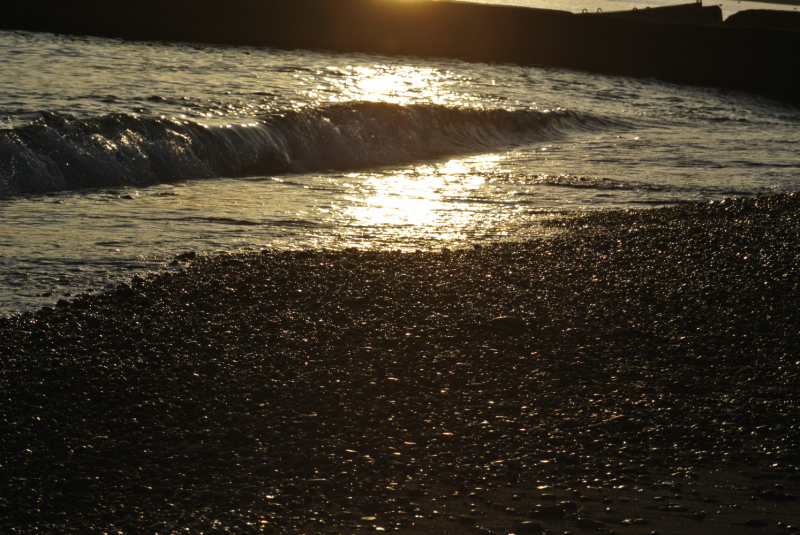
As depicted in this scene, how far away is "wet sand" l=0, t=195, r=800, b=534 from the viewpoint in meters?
3.30

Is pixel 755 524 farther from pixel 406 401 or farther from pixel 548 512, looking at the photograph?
pixel 406 401

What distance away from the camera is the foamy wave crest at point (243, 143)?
10.3 meters

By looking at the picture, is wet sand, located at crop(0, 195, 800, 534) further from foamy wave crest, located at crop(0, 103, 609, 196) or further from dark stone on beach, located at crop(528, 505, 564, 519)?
foamy wave crest, located at crop(0, 103, 609, 196)

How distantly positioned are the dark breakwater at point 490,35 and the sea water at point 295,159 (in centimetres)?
617

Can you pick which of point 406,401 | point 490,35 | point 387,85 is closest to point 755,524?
point 406,401

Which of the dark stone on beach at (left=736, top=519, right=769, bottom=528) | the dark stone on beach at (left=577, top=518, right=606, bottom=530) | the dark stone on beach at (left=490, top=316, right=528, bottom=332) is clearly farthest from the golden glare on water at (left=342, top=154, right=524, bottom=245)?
the dark stone on beach at (left=736, top=519, right=769, bottom=528)

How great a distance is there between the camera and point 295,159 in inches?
499

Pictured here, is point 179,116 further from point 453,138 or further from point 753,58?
point 753,58

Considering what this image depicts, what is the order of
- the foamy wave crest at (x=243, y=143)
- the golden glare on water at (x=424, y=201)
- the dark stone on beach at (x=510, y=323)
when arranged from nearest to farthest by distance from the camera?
the dark stone on beach at (x=510, y=323)
the golden glare on water at (x=424, y=201)
the foamy wave crest at (x=243, y=143)

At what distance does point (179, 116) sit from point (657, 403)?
10759 millimetres

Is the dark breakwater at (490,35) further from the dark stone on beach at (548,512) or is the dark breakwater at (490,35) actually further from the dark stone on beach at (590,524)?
the dark stone on beach at (590,524)

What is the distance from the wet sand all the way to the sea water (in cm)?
114

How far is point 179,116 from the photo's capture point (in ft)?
43.0

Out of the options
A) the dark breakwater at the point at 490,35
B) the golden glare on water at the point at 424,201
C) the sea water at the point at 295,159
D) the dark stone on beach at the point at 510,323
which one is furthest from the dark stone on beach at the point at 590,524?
the dark breakwater at the point at 490,35
